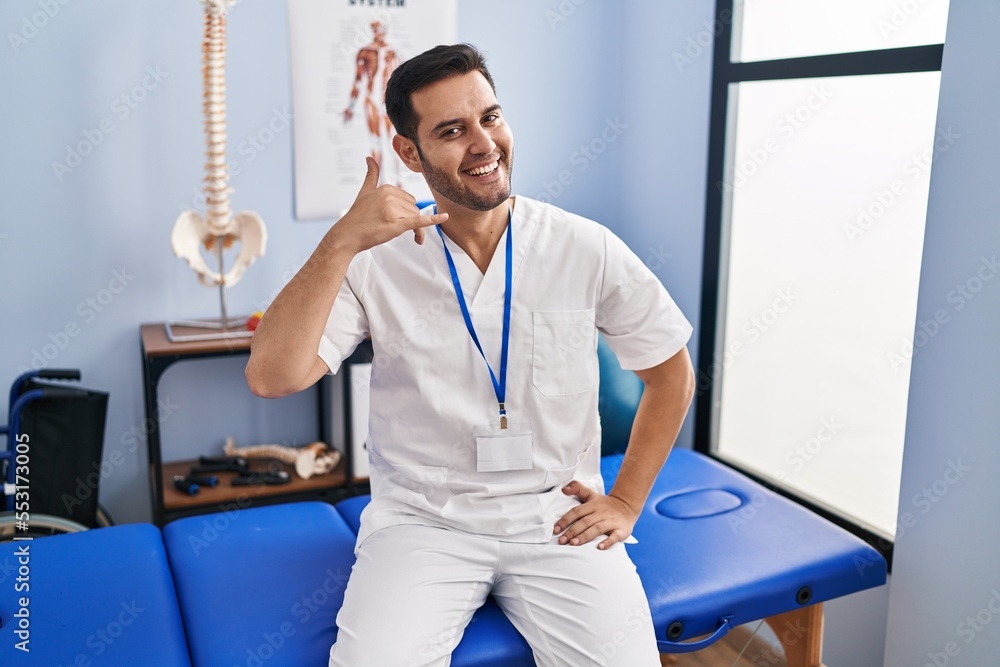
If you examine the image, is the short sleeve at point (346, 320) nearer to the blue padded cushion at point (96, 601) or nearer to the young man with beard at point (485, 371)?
the young man with beard at point (485, 371)

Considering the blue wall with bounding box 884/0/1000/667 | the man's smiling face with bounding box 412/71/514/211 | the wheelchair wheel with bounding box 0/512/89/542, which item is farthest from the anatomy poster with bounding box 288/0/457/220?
the blue wall with bounding box 884/0/1000/667

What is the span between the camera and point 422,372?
1800 mm

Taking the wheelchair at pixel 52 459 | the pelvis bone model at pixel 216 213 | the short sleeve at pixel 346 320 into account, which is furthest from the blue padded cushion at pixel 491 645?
the pelvis bone model at pixel 216 213

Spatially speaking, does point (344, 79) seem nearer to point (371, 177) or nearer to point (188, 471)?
point (188, 471)

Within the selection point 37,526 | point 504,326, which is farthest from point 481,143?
point 37,526

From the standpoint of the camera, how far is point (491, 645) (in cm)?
161

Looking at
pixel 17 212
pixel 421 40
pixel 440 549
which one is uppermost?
pixel 421 40

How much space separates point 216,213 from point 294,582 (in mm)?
1377

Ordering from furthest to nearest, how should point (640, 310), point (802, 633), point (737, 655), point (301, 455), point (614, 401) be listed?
point (301, 455) < point (614, 401) < point (737, 655) < point (802, 633) < point (640, 310)

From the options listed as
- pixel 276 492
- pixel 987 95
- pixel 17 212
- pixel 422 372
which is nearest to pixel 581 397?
pixel 422 372

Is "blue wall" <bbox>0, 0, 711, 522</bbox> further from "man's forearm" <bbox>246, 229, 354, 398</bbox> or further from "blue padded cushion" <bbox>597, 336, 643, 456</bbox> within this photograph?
"man's forearm" <bbox>246, 229, 354, 398</bbox>

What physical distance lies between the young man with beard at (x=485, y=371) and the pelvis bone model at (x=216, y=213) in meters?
1.04

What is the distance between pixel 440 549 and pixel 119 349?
5.60 feet

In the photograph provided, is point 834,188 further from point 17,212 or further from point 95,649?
point 17,212
